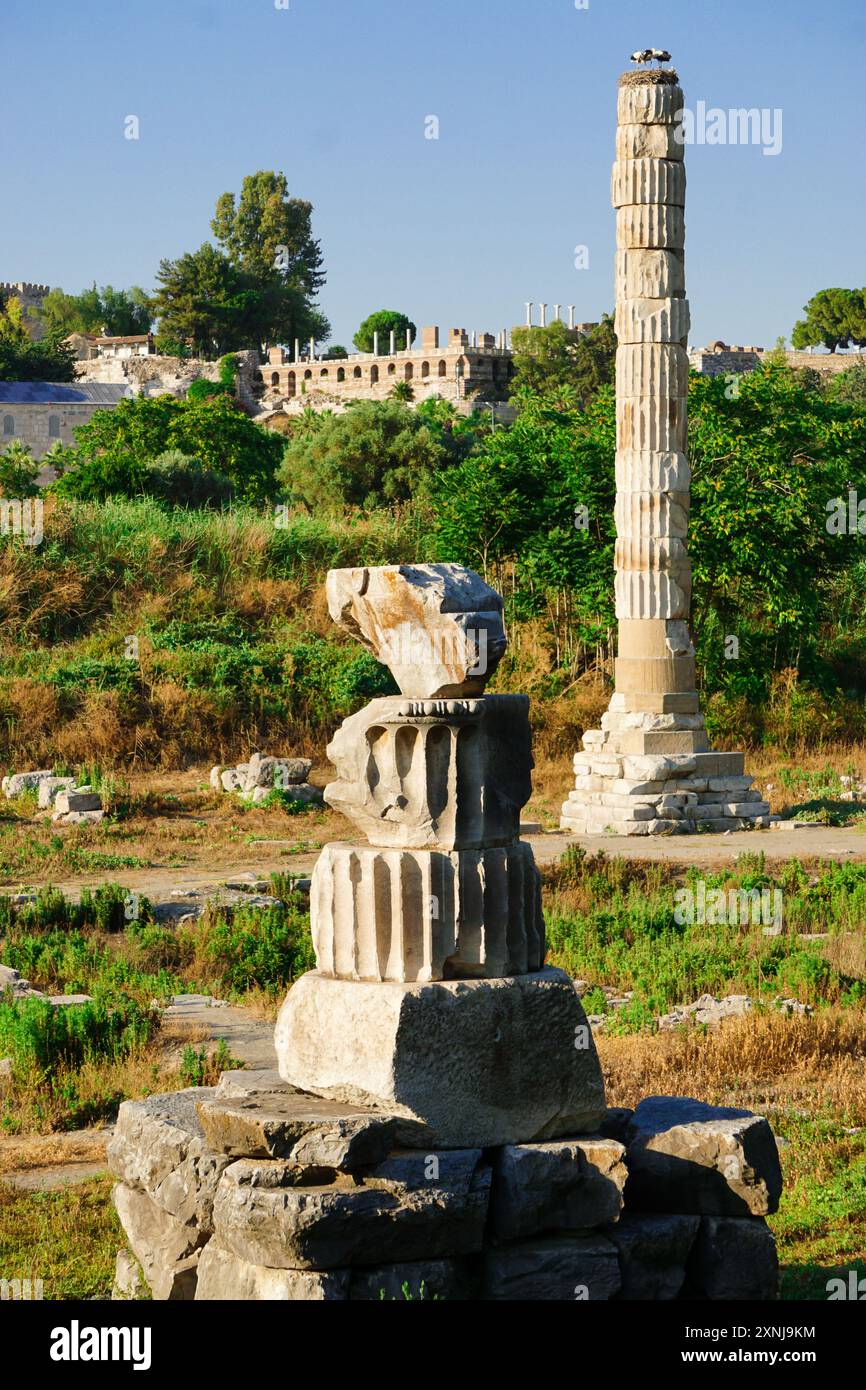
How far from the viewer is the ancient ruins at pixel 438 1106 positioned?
5.13 m

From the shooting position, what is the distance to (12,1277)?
21.0 ft

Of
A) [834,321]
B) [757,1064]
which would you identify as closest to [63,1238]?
[757,1064]

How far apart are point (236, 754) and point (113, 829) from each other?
12.4 feet

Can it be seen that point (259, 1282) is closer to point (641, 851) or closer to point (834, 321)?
point (641, 851)

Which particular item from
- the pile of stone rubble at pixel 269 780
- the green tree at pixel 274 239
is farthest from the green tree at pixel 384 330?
the pile of stone rubble at pixel 269 780

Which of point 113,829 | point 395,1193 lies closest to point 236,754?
point 113,829

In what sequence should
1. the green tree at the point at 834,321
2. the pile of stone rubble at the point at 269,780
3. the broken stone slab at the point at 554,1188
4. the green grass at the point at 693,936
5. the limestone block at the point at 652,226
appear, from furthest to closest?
1. the green tree at the point at 834,321
2. the pile of stone rubble at the point at 269,780
3. the limestone block at the point at 652,226
4. the green grass at the point at 693,936
5. the broken stone slab at the point at 554,1188

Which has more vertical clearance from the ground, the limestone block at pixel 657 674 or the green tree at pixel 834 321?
the green tree at pixel 834 321

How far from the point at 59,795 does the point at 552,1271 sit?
13479mm

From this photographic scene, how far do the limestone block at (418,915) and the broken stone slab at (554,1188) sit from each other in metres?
0.60

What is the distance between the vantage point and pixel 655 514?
722 inches

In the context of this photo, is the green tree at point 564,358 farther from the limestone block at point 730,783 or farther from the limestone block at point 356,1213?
the limestone block at point 356,1213

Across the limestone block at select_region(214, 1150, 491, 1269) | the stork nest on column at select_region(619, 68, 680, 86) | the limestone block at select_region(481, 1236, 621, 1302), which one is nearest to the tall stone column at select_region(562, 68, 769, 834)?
the stork nest on column at select_region(619, 68, 680, 86)

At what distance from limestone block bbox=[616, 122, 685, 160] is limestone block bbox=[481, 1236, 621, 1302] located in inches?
579
